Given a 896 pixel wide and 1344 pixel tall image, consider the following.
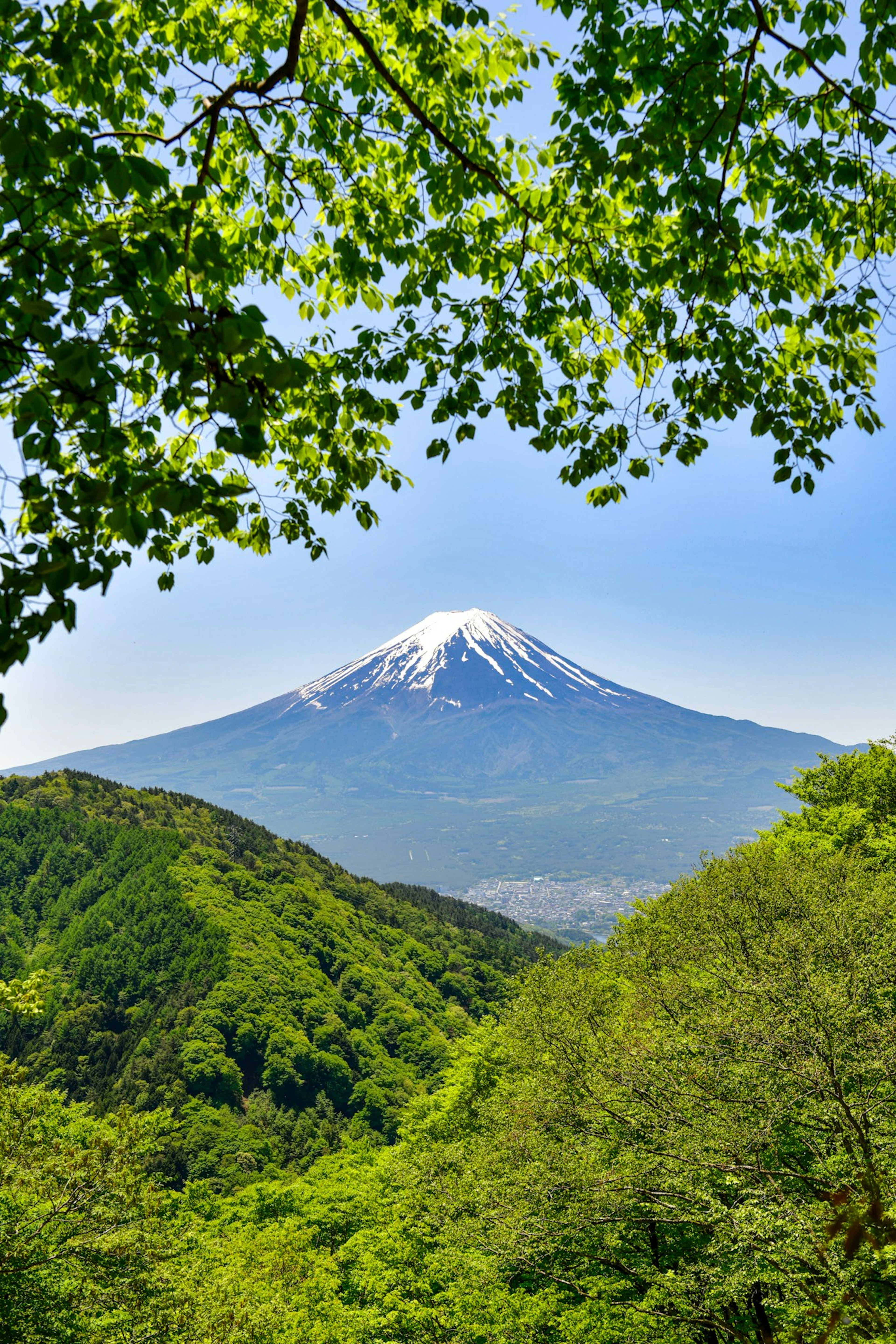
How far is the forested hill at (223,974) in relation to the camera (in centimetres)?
5181

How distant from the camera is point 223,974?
63.4 metres

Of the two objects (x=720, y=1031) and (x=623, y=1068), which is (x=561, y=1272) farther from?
(x=720, y=1031)

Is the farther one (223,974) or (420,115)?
(223,974)

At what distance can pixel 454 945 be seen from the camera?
269 feet

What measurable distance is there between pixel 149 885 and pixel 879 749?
240 ft

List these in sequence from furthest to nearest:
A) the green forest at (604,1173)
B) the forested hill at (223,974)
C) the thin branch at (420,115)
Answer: the forested hill at (223,974), the green forest at (604,1173), the thin branch at (420,115)

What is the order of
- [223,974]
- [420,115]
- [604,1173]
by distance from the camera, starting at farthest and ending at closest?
[223,974] < [604,1173] < [420,115]

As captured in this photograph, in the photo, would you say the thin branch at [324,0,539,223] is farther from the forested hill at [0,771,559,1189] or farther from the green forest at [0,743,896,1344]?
the forested hill at [0,771,559,1189]

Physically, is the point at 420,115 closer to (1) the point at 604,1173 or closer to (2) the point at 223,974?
(1) the point at 604,1173

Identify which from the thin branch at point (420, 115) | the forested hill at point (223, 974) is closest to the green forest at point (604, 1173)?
the thin branch at point (420, 115)

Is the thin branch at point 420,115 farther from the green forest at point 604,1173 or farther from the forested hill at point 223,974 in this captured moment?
the forested hill at point 223,974

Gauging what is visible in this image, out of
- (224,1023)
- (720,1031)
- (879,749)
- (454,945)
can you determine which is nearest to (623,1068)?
(720,1031)

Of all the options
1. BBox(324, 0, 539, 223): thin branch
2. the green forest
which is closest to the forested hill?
the green forest

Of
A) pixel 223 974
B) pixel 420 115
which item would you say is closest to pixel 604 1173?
pixel 420 115
